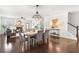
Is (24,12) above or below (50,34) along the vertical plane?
above

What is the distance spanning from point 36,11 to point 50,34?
48 centimetres

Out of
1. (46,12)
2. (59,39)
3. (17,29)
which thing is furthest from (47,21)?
(17,29)

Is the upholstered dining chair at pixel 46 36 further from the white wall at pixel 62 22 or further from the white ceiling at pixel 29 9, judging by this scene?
the white ceiling at pixel 29 9

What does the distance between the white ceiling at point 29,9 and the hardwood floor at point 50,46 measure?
437 millimetres

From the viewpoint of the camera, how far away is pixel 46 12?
211cm

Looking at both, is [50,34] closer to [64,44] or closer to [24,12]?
[64,44]

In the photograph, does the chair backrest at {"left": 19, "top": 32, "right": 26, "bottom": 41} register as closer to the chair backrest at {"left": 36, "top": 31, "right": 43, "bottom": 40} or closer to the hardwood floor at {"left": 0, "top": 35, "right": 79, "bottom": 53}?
the hardwood floor at {"left": 0, "top": 35, "right": 79, "bottom": 53}

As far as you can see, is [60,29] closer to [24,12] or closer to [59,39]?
[59,39]

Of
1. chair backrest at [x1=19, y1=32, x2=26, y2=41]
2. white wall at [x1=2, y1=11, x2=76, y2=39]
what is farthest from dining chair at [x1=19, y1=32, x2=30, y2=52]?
white wall at [x1=2, y1=11, x2=76, y2=39]

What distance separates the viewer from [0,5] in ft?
6.77

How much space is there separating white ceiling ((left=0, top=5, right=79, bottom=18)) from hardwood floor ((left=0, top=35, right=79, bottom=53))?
44 centimetres

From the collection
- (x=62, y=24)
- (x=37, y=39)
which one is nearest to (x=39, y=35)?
(x=37, y=39)
